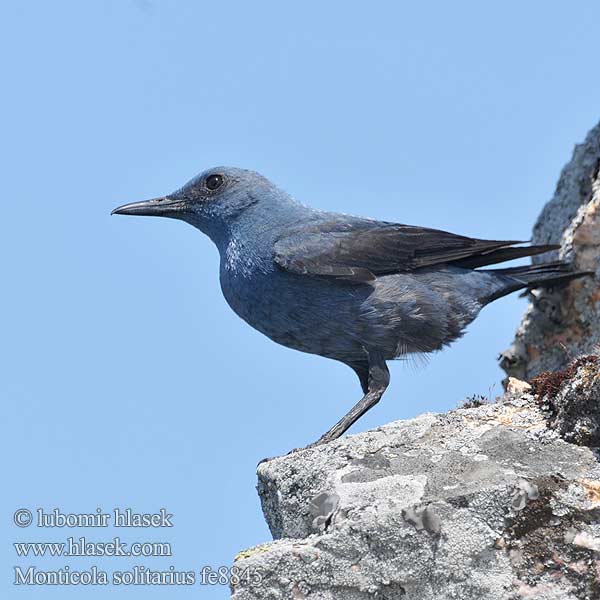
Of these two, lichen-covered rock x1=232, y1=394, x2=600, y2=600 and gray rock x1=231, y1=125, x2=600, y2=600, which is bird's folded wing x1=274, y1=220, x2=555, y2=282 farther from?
lichen-covered rock x1=232, y1=394, x2=600, y2=600

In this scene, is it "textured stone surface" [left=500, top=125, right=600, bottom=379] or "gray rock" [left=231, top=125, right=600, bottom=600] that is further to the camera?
"textured stone surface" [left=500, top=125, right=600, bottom=379]

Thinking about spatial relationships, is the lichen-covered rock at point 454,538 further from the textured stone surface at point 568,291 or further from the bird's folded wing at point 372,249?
the textured stone surface at point 568,291

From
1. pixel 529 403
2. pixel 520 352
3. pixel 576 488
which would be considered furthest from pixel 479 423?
pixel 520 352

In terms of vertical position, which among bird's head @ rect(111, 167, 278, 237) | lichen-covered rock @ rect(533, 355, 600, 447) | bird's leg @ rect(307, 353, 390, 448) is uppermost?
bird's head @ rect(111, 167, 278, 237)

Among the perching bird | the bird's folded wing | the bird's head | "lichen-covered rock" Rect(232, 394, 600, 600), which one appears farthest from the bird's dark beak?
"lichen-covered rock" Rect(232, 394, 600, 600)

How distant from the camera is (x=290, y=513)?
679cm

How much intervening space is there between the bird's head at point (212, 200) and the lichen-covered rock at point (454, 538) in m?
4.04

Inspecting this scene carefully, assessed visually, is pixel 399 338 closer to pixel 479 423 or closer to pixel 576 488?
pixel 479 423

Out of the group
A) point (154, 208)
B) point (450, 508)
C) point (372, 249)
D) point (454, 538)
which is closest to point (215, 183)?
point (154, 208)

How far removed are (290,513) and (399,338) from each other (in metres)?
2.62

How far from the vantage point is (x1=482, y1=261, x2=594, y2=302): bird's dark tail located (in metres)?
9.98

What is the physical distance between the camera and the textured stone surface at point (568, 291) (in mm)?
10125

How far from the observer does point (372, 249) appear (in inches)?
367

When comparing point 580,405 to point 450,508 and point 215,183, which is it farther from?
point 215,183
